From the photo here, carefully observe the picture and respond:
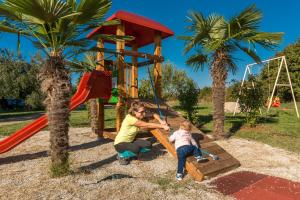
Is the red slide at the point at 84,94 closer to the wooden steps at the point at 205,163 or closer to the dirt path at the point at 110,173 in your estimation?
the dirt path at the point at 110,173

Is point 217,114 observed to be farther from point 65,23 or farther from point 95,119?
point 65,23

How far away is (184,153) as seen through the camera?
5.50 meters

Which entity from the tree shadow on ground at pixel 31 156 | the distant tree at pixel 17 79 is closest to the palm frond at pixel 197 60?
the tree shadow on ground at pixel 31 156

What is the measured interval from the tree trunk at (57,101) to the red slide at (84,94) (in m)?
1.89

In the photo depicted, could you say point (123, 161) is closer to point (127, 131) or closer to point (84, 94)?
point (127, 131)

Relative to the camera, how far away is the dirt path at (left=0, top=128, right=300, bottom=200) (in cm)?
436

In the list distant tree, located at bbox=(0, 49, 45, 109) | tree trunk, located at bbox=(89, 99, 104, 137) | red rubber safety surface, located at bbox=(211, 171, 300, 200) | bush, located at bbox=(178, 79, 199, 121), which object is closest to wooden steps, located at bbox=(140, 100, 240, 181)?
red rubber safety surface, located at bbox=(211, 171, 300, 200)

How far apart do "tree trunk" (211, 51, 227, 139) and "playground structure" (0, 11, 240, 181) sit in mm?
1507

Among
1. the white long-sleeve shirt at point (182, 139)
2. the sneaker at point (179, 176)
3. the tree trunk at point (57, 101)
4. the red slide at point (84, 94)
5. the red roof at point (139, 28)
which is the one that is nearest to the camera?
the tree trunk at point (57, 101)

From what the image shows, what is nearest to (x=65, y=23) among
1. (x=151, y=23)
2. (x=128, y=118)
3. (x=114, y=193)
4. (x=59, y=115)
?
(x=59, y=115)

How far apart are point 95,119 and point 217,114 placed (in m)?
4.61

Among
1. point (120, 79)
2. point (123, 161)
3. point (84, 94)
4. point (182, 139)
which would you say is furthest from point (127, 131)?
point (120, 79)

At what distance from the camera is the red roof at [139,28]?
8609mm

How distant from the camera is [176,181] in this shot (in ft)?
16.8
